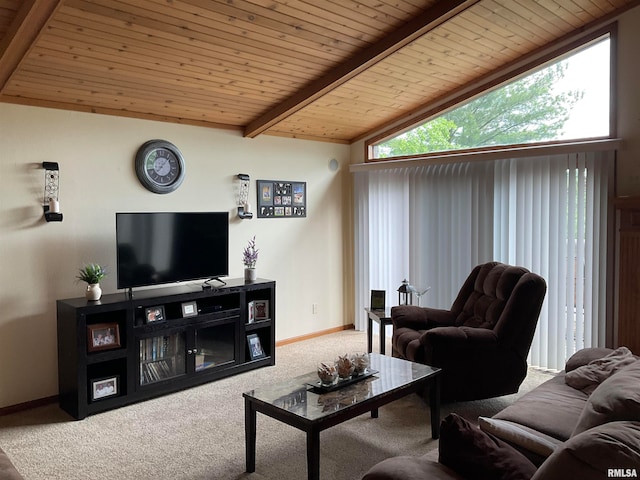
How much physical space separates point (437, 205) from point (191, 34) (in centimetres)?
293

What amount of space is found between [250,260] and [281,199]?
33.9 inches

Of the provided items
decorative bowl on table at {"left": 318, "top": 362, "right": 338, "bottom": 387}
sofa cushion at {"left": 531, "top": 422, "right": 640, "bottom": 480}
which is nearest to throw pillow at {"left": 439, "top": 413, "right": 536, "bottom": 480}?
sofa cushion at {"left": 531, "top": 422, "right": 640, "bottom": 480}

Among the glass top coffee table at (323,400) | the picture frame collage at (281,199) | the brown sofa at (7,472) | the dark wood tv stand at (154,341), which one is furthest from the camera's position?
the picture frame collage at (281,199)

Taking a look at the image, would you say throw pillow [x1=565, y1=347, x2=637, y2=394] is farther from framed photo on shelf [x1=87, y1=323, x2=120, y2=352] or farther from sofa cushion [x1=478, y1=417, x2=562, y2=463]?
framed photo on shelf [x1=87, y1=323, x2=120, y2=352]

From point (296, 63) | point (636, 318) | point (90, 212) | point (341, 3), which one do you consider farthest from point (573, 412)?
point (90, 212)

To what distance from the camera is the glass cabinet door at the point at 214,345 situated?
4.30 metres

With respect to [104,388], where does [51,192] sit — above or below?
above

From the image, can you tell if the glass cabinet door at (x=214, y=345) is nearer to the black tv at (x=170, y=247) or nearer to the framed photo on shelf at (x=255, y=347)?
the framed photo on shelf at (x=255, y=347)

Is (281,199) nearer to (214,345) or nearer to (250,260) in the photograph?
(250,260)

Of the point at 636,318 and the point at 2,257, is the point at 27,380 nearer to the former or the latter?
the point at 2,257

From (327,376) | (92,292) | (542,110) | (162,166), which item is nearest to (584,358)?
(327,376)

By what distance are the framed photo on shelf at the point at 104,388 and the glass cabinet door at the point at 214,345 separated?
0.67 m

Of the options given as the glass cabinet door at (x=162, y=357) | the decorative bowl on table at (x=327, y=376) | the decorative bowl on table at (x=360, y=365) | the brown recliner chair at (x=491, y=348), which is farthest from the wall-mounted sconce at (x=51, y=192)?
the brown recliner chair at (x=491, y=348)

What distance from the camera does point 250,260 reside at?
4.89 metres
